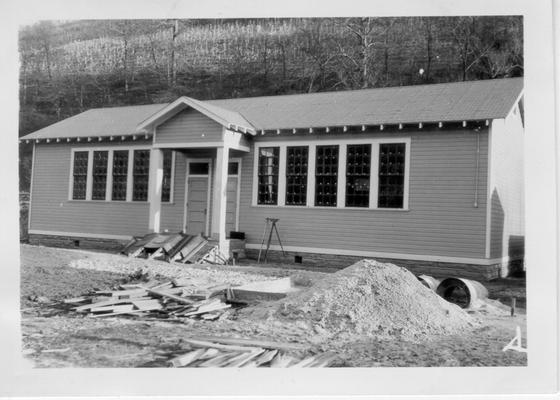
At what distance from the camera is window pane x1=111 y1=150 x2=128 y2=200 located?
38.6ft

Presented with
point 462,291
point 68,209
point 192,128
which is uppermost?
point 192,128

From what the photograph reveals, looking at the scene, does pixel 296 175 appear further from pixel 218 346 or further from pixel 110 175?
pixel 218 346

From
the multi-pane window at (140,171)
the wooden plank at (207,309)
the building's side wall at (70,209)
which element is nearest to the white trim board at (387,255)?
the building's side wall at (70,209)

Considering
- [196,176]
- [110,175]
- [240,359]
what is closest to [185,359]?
[240,359]

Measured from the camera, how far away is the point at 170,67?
8.73 metres

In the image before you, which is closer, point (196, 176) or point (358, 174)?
point (358, 174)

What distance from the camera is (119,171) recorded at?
39.0 feet

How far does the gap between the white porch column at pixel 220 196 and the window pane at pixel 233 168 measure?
73 cm

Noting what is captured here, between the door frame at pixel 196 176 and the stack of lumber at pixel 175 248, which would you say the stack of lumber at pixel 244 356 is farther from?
the door frame at pixel 196 176

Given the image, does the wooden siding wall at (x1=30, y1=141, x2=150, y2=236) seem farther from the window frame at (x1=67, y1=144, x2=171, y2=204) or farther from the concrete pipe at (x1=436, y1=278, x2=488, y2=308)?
the concrete pipe at (x1=436, y1=278, x2=488, y2=308)

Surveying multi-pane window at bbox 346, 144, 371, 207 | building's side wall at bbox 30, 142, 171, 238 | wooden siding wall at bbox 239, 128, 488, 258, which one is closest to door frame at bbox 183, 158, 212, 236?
building's side wall at bbox 30, 142, 171, 238

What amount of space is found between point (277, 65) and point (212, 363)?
6067 mm

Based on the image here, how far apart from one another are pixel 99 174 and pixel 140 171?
1063 millimetres

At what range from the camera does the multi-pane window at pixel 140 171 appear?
461 inches
